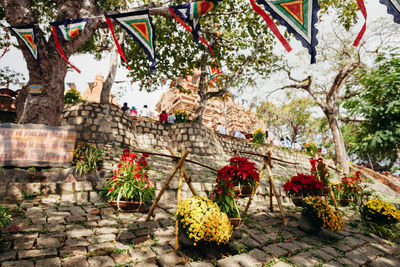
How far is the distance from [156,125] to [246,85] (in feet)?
23.9

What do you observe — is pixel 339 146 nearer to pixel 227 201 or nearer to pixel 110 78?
pixel 227 201

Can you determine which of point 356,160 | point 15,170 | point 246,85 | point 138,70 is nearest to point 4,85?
point 138,70

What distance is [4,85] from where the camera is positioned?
1353 centimetres

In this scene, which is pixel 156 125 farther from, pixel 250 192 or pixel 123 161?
pixel 250 192

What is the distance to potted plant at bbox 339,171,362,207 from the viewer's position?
23.7ft

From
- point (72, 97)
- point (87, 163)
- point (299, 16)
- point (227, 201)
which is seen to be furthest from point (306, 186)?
point (72, 97)

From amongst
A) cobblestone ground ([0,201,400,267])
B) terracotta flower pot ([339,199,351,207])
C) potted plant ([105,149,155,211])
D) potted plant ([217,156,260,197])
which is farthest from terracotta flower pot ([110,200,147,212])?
terracotta flower pot ([339,199,351,207])

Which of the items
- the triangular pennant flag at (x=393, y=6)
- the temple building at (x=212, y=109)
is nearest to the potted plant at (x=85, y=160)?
the triangular pennant flag at (x=393, y=6)

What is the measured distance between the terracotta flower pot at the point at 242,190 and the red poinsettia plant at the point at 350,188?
5.26 metres

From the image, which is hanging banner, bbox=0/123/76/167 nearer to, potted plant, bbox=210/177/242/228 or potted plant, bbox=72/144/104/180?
potted plant, bbox=72/144/104/180

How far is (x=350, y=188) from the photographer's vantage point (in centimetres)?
727

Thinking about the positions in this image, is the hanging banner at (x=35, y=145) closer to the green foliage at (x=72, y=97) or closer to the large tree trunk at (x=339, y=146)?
the green foliage at (x=72, y=97)

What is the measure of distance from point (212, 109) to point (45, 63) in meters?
24.3

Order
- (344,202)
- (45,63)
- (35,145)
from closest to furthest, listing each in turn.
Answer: (35,145), (45,63), (344,202)
